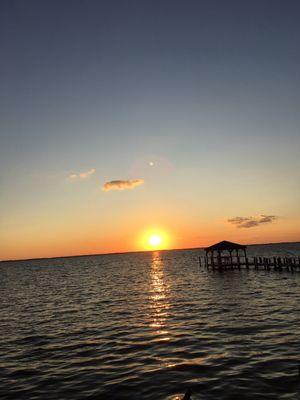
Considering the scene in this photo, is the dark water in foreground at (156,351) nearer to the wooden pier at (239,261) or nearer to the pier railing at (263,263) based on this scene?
the wooden pier at (239,261)

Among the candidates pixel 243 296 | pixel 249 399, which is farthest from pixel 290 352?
pixel 243 296

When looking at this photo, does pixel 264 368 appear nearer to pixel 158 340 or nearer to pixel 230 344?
pixel 230 344

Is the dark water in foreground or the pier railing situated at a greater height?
the pier railing

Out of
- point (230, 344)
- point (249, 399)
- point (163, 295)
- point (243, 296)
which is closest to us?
point (249, 399)

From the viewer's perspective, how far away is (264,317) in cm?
2127

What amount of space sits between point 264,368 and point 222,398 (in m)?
2.84

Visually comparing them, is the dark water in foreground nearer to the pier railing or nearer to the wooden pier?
the wooden pier

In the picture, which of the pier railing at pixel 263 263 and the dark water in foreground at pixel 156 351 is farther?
the pier railing at pixel 263 263

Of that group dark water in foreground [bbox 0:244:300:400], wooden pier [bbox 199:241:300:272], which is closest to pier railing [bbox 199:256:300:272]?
wooden pier [bbox 199:241:300:272]

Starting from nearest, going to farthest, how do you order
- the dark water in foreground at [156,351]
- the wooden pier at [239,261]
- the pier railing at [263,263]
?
the dark water in foreground at [156,351] → the pier railing at [263,263] → the wooden pier at [239,261]

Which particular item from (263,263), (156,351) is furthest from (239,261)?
(156,351)

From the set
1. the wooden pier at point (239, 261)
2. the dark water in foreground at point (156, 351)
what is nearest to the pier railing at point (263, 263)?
the wooden pier at point (239, 261)

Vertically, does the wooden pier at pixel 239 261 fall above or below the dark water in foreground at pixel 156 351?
above

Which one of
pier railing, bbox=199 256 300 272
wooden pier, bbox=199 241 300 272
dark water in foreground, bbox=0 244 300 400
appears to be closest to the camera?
dark water in foreground, bbox=0 244 300 400
